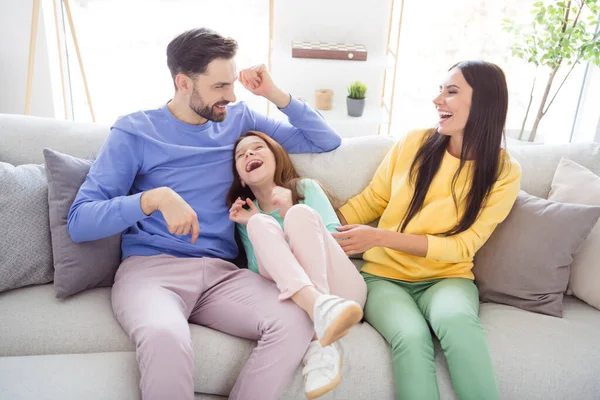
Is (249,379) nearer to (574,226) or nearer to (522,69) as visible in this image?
(574,226)

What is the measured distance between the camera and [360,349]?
1400 mm

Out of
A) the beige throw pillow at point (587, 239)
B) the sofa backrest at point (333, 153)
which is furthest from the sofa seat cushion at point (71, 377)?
the beige throw pillow at point (587, 239)

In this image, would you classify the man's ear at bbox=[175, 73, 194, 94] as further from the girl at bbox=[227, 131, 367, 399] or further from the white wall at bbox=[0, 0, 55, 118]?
the white wall at bbox=[0, 0, 55, 118]

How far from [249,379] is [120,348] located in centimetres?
40

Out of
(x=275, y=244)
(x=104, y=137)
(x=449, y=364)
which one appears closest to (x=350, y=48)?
(x=104, y=137)

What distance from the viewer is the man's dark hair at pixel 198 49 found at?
160 cm

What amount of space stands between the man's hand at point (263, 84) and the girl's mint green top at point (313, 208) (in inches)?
11.7

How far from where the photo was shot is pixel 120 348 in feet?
4.63

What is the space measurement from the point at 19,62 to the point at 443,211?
8.60 feet

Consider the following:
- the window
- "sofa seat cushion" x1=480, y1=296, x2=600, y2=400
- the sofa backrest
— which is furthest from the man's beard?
the window

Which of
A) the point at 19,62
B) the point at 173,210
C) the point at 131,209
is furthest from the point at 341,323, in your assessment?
the point at 19,62

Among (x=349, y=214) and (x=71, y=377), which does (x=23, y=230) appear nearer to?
(x=71, y=377)

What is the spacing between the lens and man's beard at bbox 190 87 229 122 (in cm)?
164

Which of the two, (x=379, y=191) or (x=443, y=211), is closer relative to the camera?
(x=443, y=211)
